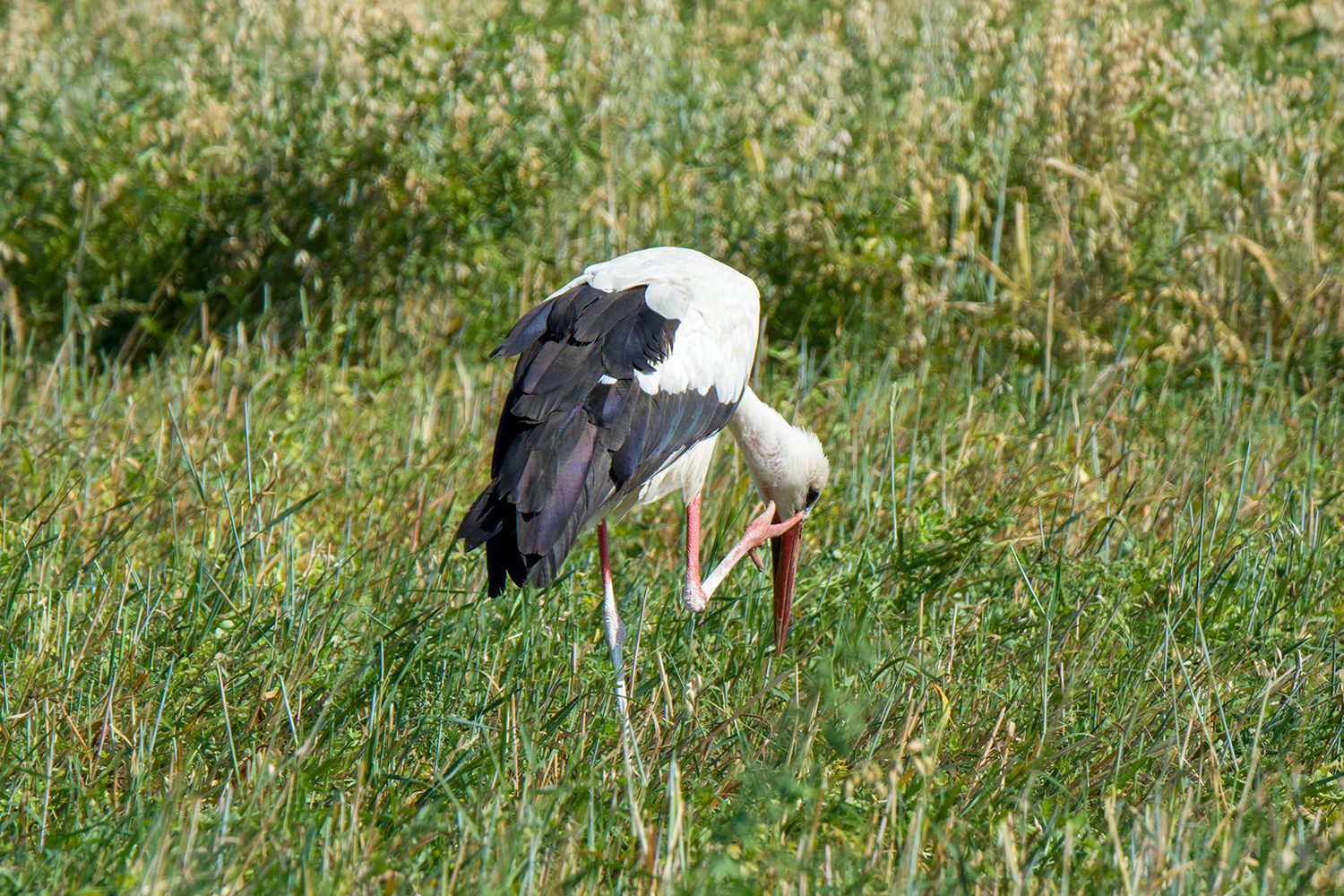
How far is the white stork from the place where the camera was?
278 centimetres

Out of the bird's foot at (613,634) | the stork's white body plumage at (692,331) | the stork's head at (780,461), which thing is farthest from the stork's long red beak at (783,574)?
the bird's foot at (613,634)

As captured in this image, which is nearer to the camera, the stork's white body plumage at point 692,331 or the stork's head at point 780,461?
the stork's white body plumage at point 692,331

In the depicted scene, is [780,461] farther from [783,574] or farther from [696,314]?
[696,314]

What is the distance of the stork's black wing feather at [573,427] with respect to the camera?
274 cm

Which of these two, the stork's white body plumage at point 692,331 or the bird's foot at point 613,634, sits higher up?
the stork's white body plumage at point 692,331

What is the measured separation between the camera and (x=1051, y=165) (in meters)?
4.86

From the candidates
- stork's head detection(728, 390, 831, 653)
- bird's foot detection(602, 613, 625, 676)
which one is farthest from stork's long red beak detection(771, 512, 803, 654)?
bird's foot detection(602, 613, 625, 676)

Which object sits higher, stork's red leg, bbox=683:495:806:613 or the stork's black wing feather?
the stork's black wing feather

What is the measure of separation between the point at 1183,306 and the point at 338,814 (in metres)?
4.12

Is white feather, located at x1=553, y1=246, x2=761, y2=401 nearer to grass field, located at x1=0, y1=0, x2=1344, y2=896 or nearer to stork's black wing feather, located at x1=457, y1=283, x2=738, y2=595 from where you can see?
stork's black wing feather, located at x1=457, y1=283, x2=738, y2=595

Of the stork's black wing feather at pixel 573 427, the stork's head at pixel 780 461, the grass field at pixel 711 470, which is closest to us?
the grass field at pixel 711 470

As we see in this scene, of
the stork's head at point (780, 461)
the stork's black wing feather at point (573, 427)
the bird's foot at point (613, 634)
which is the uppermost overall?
the stork's black wing feather at point (573, 427)

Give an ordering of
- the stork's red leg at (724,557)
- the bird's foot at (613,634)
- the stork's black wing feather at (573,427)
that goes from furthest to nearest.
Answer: the stork's red leg at (724,557) → the bird's foot at (613,634) → the stork's black wing feather at (573,427)

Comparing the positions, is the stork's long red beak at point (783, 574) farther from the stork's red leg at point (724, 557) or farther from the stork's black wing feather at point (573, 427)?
the stork's black wing feather at point (573, 427)
